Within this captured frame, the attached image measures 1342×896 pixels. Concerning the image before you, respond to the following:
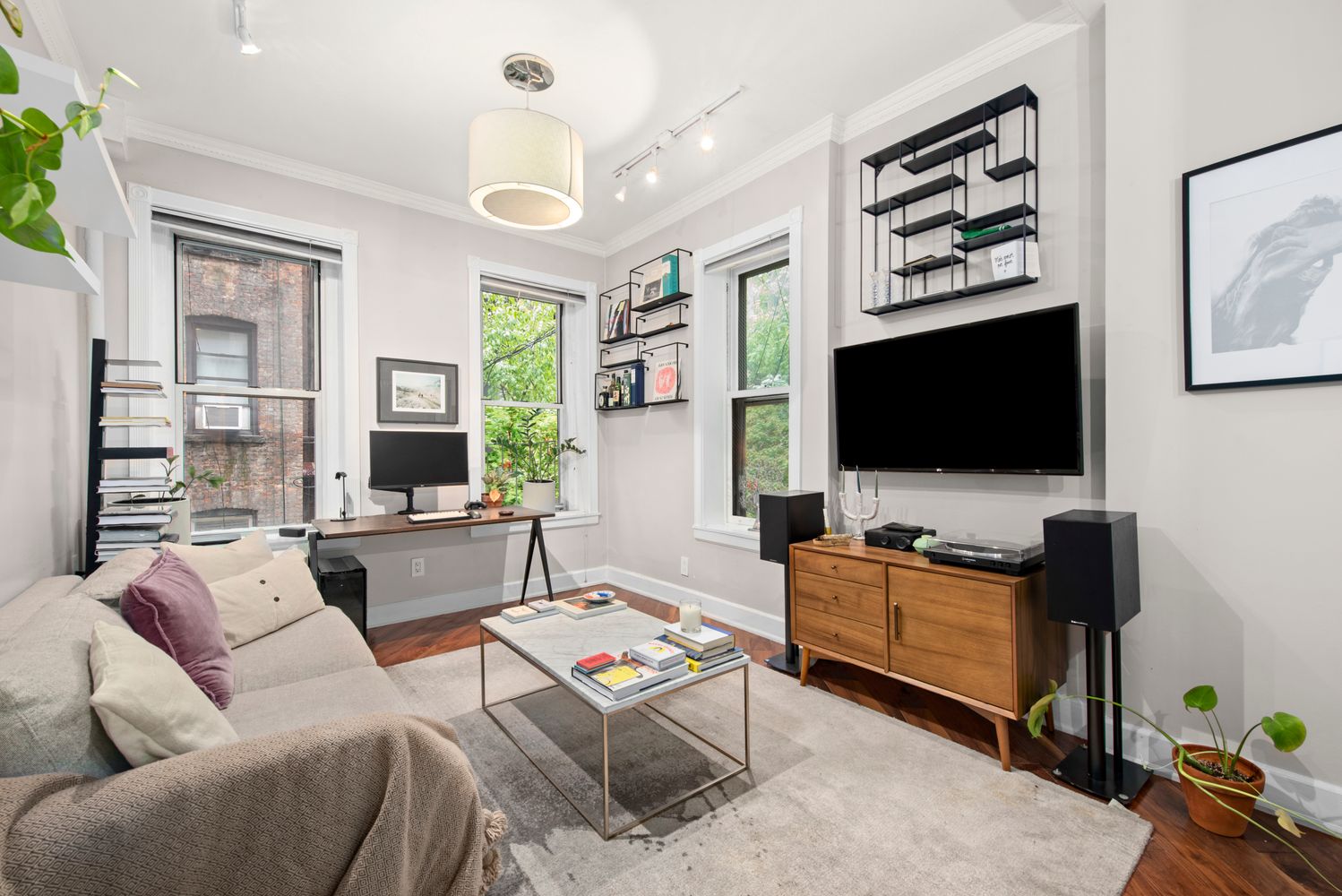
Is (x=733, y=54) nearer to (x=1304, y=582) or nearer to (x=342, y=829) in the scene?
(x=1304, y=582)

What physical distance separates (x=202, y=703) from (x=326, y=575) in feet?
7.05

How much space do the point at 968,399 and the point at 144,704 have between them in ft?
9.14

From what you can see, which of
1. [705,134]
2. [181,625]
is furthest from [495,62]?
[181,625]

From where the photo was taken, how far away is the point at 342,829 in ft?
3.44

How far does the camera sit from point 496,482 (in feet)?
13.9

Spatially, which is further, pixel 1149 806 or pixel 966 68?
pixel 966 68

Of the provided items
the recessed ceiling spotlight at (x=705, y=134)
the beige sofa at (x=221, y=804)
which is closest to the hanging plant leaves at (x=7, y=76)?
the beige sofa at (x=221, y=804)

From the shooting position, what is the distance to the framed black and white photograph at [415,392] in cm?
384

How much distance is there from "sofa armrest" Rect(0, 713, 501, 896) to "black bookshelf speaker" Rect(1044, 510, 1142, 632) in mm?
1869

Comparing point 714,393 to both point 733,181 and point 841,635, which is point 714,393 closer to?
point 733,181

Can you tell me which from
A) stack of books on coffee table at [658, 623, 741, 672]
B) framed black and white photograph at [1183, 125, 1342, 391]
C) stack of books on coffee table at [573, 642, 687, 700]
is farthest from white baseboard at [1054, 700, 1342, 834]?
stack of books on coffee table at [573, 642, 687, 700]

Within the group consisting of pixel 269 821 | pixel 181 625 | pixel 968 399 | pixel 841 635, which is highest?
pixel 968 399

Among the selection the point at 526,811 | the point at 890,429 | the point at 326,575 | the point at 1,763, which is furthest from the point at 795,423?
the point at 1,763

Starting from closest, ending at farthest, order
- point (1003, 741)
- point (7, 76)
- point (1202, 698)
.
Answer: point (7, 76) < point (1202, 698) < point (1003, 741)
